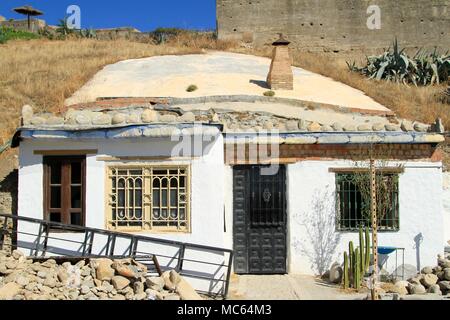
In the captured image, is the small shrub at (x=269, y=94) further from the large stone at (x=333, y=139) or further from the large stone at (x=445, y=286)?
the large stone at (x=445, y=286)

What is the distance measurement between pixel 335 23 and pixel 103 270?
2617 cm

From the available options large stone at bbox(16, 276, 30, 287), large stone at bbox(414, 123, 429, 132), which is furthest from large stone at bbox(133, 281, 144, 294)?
large stone at bbox(414, 123, 429, 132)

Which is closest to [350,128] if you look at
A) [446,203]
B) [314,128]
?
[314,128]

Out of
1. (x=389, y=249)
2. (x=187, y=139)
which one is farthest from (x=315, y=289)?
(x=187, y=139)

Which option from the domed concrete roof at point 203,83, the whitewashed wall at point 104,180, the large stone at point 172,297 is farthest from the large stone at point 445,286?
the domed concrete roof at point 203,83

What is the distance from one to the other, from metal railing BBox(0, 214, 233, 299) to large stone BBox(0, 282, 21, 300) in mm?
1451

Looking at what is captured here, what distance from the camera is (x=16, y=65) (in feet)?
82.0

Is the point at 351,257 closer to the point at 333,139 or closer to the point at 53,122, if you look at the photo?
the point at 333,139

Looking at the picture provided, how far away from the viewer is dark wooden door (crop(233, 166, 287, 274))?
11.3 meters

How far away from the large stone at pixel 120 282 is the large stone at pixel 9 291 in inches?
51.0

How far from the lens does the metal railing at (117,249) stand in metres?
9.63

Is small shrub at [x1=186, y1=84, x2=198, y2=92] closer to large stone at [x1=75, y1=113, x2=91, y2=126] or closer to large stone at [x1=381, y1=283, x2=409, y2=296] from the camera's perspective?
large stone at [x1=75, y1=113, x2=91, y2=126]

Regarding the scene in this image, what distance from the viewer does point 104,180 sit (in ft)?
33.4
